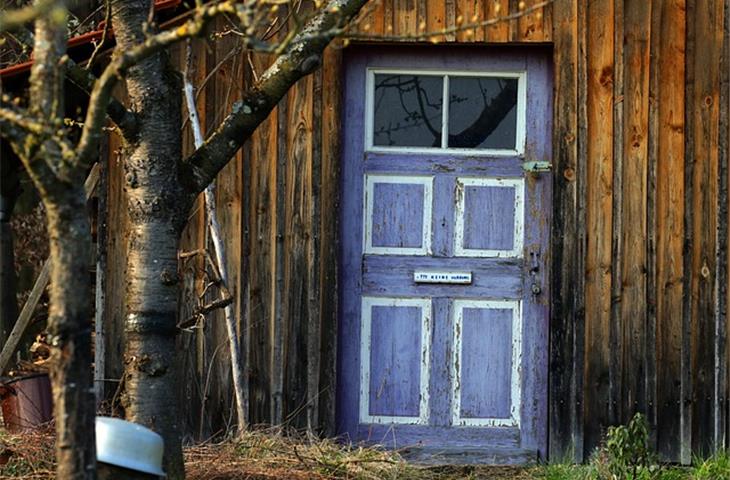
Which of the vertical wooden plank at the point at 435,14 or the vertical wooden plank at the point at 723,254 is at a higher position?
the vertical wooden plank at the point at 435,14

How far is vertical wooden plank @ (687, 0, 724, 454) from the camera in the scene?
743 cm

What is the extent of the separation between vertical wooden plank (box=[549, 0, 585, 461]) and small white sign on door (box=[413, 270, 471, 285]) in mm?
547

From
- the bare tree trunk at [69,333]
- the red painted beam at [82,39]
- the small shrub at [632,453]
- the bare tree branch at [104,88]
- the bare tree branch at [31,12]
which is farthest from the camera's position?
the red painted beam at [82,39]

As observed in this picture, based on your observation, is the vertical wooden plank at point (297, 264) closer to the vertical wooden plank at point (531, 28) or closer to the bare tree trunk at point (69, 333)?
the vertical wooden plank at point (531, 28)

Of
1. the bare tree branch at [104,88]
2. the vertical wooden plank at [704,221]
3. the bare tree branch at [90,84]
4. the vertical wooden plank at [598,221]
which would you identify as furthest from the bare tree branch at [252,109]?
the vertical wooden plank at [704,221]

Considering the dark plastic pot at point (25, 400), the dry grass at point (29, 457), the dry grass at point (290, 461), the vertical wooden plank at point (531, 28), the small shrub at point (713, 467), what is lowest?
the small shrub at point (713, 467)

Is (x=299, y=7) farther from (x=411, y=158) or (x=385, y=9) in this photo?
(x=411, y=158)

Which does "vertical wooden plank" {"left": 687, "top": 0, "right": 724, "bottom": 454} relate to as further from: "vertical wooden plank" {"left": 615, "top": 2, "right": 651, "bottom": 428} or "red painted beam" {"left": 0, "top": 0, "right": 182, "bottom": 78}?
"red painted beam" {"left": 0, "top": 0, "right": 182, "bottom": 78}

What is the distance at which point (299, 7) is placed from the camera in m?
7.54

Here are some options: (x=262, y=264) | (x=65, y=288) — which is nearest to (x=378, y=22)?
(x=262, y=264)

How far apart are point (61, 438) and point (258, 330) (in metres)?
3.30

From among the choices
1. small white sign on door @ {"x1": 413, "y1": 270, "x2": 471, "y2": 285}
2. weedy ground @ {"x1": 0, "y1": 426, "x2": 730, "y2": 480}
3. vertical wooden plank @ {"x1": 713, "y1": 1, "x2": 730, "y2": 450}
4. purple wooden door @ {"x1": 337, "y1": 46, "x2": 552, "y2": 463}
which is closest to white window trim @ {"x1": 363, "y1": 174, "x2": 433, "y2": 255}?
purple wooden door @ {"x1": 337, "y1": 46, "x2": 552, "y2": 463}

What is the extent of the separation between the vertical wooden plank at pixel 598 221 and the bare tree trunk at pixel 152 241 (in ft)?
9.31

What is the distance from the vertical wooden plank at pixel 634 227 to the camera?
7.43 metres
